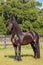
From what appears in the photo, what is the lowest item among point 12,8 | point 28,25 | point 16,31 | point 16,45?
point 28,25

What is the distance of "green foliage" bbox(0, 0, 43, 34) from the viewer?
38.4 m

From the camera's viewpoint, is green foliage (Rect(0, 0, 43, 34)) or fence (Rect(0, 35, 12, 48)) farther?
green foliage (Rect(0, 0, 43, 34))

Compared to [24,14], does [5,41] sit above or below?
above

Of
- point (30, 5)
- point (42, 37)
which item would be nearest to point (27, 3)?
point (30, 5)

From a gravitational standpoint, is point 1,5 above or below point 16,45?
below

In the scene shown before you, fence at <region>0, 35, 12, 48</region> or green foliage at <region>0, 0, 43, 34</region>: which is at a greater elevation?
fence at <region>0, 35, 12, 48</region>

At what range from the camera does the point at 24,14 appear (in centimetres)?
3972

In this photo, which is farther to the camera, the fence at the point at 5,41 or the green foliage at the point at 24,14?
the green foliage at the point at 24,14

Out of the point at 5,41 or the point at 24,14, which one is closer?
the point at 5,41

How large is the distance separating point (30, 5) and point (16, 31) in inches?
1173

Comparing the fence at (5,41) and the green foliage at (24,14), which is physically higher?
the fence at (5,41)

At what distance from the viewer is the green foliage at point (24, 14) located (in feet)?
126

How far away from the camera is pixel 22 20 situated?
3981 centimetres

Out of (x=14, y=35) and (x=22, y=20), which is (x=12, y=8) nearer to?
(x=22, y=20)
